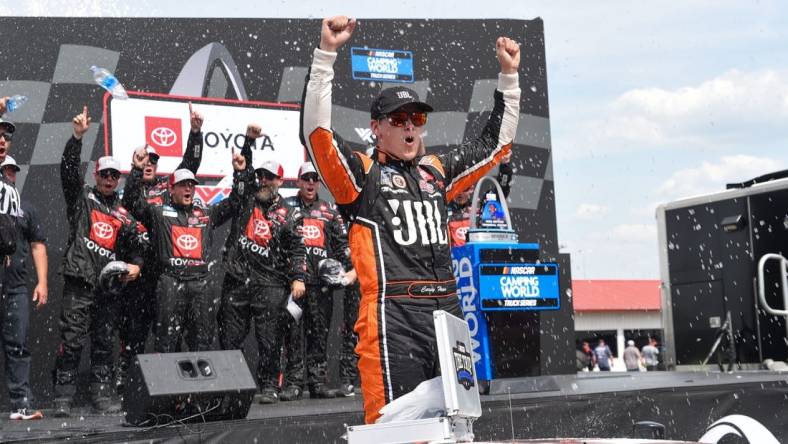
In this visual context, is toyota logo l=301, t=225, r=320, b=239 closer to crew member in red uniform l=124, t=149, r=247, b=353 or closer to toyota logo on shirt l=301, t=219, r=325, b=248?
toyota logo on shirt l=301, t=219, r=325, b=248

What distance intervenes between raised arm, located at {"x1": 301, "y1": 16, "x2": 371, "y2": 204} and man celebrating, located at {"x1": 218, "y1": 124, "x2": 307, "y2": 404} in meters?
4.06

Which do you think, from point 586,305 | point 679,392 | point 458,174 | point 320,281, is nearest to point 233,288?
point 320,281

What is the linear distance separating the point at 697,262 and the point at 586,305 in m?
26.0

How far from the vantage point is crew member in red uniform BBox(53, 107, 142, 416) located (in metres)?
7.04

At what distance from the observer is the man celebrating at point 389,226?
3.60 metres

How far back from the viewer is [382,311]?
3643 mm

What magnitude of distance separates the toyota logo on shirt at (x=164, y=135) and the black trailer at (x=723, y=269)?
4.65 metres

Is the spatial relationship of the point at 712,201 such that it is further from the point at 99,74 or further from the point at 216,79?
the point at 99,74

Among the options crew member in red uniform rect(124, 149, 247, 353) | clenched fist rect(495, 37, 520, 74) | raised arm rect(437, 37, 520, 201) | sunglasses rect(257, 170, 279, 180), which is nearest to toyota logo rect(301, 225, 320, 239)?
sunglasses rect(257, 170, 279, 180)

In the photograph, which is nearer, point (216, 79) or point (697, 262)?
point (697, 262)

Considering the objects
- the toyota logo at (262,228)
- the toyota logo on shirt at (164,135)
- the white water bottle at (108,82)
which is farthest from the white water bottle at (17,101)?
the toyota logo at (262,228)

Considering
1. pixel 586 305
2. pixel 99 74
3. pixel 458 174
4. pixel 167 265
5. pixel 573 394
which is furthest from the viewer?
pixel 586 305

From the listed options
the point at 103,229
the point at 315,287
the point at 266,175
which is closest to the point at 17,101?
the point at 103,229

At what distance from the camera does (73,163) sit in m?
7.15
